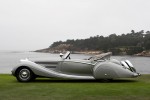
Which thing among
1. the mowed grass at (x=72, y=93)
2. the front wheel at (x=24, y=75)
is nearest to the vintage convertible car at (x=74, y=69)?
the front wheel at (x=24, y=75)

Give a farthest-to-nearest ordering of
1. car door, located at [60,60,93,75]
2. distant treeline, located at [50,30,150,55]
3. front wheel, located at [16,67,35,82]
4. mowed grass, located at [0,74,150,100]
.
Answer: distant treeline, located at [50,30,150,55]
car door, located at [60,60,93,75]
front wheel, located at [16,67,35,82]
mowed grass, located at [0,74,150,100]

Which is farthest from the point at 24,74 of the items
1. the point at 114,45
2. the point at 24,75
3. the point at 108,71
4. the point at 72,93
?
the point at 114,45

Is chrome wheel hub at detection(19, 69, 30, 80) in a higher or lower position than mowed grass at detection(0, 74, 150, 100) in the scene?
higher

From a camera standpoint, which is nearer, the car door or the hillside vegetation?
the car door

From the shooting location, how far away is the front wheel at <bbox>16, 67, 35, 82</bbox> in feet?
44.9

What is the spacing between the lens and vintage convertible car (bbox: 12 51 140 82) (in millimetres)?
13727

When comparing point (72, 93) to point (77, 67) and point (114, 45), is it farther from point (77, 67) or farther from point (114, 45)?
point (114, 45)

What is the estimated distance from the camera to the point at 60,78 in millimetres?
14156

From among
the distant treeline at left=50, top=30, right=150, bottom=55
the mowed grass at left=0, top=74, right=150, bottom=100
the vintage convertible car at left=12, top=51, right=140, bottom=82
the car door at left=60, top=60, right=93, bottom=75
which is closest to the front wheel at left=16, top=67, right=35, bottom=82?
the vintage convertible car at left=12, top=51, right=140, bottom=82

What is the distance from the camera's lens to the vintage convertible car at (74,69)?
540 inches

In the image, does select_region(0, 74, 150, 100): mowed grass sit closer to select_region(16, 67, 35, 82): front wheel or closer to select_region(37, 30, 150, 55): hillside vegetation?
select_region(16, 67, 35, 82): front wheel

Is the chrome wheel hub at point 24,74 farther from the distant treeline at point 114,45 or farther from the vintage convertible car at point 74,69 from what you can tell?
the distant treeline at point 114,45

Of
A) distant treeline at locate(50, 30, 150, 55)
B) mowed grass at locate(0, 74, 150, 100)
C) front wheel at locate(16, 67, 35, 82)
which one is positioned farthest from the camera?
distant treeline at locate(50, 30, 150, 55)

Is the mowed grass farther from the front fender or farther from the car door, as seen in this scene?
the car door
